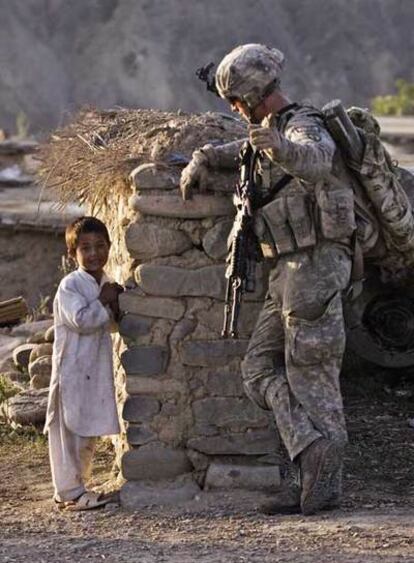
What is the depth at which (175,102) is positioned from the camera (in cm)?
3978

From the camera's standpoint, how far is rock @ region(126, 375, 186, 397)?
→ 723 cm

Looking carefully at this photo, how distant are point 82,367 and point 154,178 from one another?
88 cm

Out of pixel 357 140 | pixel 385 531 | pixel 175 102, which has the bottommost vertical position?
pixel 385 531

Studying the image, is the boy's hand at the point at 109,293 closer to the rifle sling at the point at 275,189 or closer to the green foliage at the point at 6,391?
the rifle sling at the point at 275,189

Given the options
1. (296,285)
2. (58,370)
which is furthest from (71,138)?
(296,285)

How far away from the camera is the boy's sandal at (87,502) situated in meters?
7.13

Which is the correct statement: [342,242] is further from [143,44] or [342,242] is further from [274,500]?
[143,44]

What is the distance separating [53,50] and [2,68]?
1.63 m

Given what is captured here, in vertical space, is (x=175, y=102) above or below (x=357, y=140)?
above

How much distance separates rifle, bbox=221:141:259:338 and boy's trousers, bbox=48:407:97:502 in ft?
3.03

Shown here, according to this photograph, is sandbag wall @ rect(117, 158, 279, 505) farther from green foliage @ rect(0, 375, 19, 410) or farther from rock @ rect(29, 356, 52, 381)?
green foliage @ rect(0, 375, 19, 410)

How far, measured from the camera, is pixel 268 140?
614 cm

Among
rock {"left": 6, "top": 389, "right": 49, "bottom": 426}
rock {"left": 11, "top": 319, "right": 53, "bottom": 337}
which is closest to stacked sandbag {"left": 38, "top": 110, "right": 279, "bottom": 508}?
rock {"left": 6, "top": 389, "right": 49, "bottom": 426}

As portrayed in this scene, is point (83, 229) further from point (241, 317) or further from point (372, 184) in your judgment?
point (372, 184)
